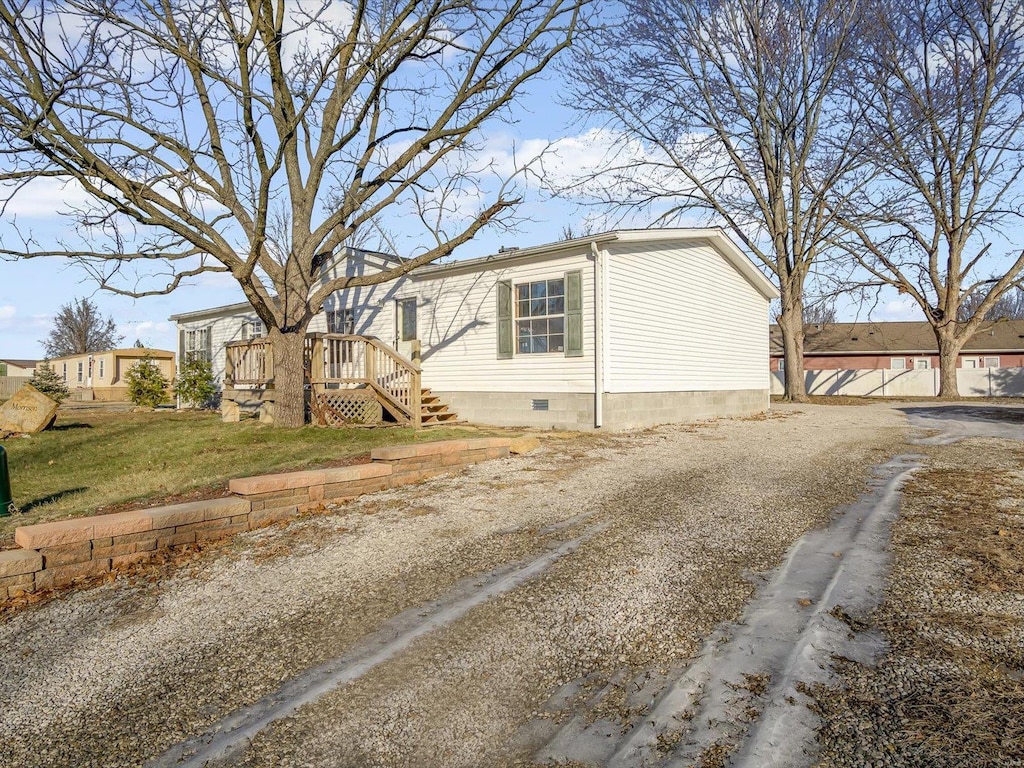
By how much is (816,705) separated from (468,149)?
11976mm

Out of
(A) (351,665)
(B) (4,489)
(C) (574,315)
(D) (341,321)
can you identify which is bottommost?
(A) (351,665)

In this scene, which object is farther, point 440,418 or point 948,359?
point 948,359

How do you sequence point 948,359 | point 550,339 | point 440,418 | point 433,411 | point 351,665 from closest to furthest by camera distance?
point 351,665
point 550,339
point 440,418
point 433,411
point 948,359

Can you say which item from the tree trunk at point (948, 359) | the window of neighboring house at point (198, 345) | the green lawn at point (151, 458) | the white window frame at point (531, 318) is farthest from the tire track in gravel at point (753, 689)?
the tree trunk at point (948, 359)

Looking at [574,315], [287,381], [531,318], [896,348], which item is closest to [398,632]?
[287,381]

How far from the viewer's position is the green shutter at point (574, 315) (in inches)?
492

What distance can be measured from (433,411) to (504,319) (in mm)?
2640

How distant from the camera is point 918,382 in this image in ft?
102

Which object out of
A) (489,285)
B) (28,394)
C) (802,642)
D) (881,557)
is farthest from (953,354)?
(28,394)

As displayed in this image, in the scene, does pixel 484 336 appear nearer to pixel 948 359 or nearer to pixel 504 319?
pixel 504 319

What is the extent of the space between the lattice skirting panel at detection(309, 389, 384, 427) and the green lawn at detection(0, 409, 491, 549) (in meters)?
1.18

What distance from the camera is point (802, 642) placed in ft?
10.7

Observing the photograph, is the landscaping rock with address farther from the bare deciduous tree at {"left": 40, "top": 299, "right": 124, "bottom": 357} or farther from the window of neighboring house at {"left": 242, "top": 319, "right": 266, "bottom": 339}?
the bare deciduous tree at {"left": 40, "top": 299, "right": 124, "bottom": 357}

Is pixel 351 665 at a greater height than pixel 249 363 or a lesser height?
lesser
